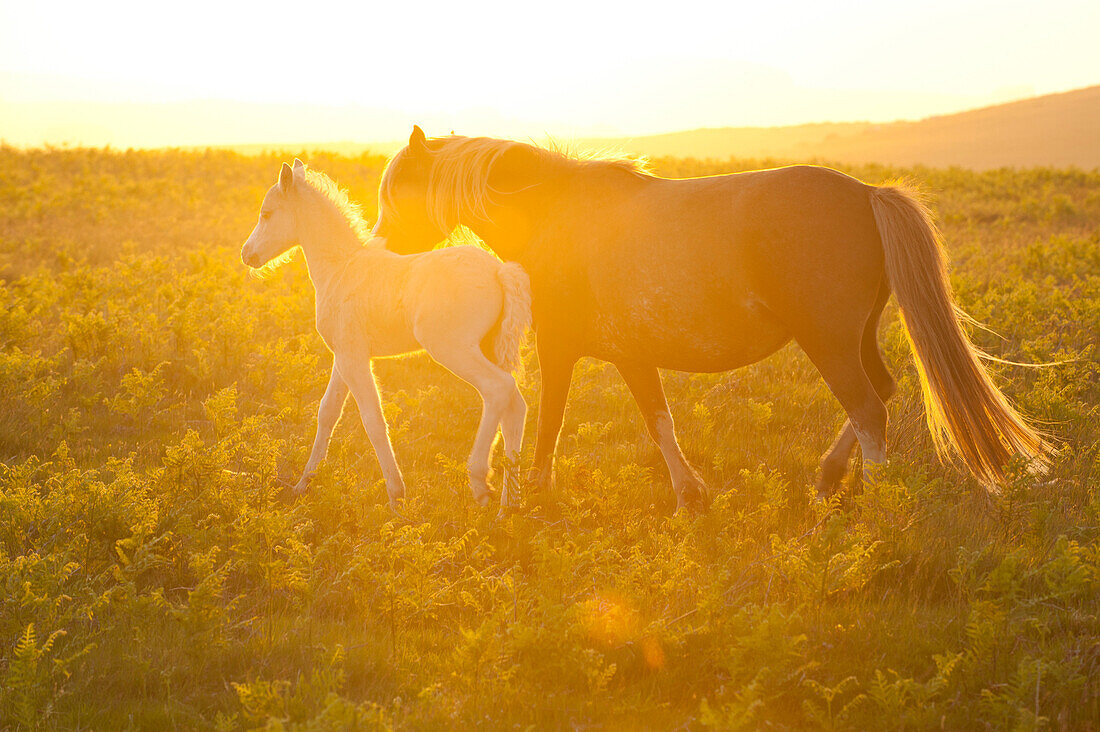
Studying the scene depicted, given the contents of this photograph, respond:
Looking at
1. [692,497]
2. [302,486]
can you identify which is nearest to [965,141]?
[692,497]

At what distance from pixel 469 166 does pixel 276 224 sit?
1556 mm

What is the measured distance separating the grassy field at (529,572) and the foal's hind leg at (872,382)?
0.59ft

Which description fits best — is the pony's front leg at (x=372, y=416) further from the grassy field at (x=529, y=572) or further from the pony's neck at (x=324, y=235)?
the pony's neck at (x=324, y=235)

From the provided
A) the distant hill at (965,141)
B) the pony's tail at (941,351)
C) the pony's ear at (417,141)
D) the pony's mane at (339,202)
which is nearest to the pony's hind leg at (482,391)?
the pony's mane at (339,202)

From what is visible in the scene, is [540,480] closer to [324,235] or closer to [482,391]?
[482,391]

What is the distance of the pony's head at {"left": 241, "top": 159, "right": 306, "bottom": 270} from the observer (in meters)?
5.77

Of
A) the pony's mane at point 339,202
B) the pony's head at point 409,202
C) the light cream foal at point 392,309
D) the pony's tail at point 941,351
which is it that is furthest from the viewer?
the pony's mane at point 339,202

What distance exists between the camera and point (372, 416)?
5.26 metres

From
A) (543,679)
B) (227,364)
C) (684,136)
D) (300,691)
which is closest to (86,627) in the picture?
(300,691)

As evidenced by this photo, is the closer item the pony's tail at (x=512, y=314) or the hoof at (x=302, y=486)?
the pony's tail at (x=512, y=314)

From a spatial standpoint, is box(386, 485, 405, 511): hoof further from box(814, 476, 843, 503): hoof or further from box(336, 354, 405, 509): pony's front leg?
box(814, 476, 843, 503): hoof

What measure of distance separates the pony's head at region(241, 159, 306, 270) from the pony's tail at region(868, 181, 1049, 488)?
4.03m

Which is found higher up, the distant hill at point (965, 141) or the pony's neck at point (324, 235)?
the distant hill at point (965, 141)

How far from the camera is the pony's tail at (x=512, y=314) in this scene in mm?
5277
